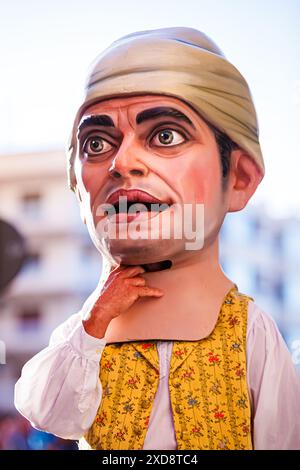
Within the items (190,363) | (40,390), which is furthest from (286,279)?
(40,390)

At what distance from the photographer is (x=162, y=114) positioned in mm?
1332

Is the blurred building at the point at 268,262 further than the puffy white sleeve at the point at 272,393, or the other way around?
the blurred building at the point at 268,262

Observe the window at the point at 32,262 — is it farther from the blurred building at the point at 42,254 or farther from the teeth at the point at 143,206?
the teeth at the point at 143,206

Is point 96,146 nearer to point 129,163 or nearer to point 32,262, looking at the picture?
point 129,163

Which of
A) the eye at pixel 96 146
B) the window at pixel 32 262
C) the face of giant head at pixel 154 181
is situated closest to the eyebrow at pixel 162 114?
the face of giant head at pixel 154 181

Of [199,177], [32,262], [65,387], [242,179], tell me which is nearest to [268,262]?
[242,179]

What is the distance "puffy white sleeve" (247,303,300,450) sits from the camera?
4.22ft

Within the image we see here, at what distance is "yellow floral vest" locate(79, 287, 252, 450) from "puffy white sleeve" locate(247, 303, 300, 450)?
0.09 feet

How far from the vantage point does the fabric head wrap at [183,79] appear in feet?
4.39

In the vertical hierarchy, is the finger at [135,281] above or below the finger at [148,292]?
above

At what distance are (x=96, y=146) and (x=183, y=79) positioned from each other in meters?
0.24

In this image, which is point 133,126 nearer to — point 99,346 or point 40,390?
point 99,346

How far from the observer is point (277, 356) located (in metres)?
1.34

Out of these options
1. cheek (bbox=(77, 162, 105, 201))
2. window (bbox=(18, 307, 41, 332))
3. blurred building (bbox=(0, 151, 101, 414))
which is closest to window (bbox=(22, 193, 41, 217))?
blurred building (bbox=(0, 151, 101, 414))
